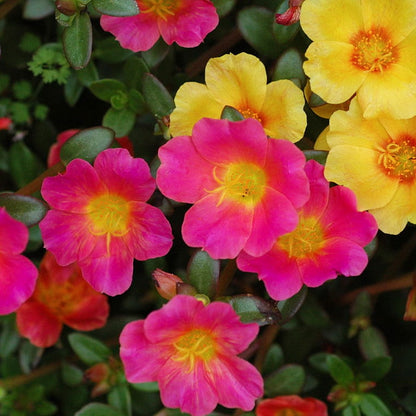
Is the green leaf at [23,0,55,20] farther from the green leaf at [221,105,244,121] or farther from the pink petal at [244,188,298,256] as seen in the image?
the pink petal at [244,188,298,256]

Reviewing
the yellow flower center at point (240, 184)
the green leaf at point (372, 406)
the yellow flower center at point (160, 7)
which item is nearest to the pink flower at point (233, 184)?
the yellow flower center at point (240, 184)

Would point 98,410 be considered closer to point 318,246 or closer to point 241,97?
point 318,246

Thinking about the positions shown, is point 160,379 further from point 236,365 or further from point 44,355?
point 44,355

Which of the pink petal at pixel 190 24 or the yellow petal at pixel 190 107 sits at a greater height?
the pink petal at pixel 190 24

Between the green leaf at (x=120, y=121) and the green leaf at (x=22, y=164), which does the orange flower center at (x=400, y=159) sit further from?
the green leaf at (x=22, y=164)

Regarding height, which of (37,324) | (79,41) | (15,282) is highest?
(79,41)

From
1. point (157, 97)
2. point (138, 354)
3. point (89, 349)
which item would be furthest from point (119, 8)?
point (89, 349)

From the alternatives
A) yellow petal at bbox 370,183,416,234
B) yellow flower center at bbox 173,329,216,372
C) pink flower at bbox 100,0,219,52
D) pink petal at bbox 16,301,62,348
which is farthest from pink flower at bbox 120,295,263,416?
pink flower at bbox 100,0,219,52
